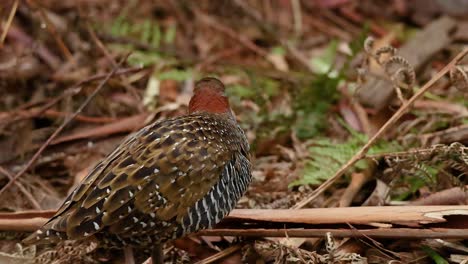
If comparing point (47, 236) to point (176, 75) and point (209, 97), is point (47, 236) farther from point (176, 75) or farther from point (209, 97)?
point (176, 75)

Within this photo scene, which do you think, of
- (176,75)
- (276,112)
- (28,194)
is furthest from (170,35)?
(28,194)

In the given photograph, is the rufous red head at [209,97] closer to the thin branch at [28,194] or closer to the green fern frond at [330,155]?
the green fern frond at [330,155]

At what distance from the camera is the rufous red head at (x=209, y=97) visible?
14.0 feet

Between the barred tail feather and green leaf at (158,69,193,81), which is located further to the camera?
green leaf at (158,69,193,81)

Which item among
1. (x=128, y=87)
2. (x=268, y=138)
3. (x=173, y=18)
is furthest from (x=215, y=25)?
(x=268, y=138)

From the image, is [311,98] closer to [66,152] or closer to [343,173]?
[343,173]

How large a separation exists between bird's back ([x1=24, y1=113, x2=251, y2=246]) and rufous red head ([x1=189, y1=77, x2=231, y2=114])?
1.38 ft

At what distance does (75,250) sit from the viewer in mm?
4168

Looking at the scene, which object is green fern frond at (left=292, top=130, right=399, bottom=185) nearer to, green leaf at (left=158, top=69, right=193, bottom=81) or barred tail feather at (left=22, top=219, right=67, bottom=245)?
green leaf at (left=158, top=69, right=193, bottom=81)

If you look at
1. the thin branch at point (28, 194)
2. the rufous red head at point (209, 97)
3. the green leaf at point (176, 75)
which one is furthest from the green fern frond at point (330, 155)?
the thin branch at point (28, 194)

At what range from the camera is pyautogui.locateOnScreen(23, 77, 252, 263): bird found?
3470 millimetres

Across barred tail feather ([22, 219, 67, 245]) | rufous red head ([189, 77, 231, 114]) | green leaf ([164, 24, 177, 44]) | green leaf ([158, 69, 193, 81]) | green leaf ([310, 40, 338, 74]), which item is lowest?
barred tail feather ([22, 219, 67, 245])

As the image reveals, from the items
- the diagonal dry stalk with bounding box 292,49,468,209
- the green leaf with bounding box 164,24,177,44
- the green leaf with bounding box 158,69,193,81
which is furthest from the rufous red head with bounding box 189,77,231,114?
the green leaf with bounding box 164,24,177,44

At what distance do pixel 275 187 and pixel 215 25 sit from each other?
2.89 m
